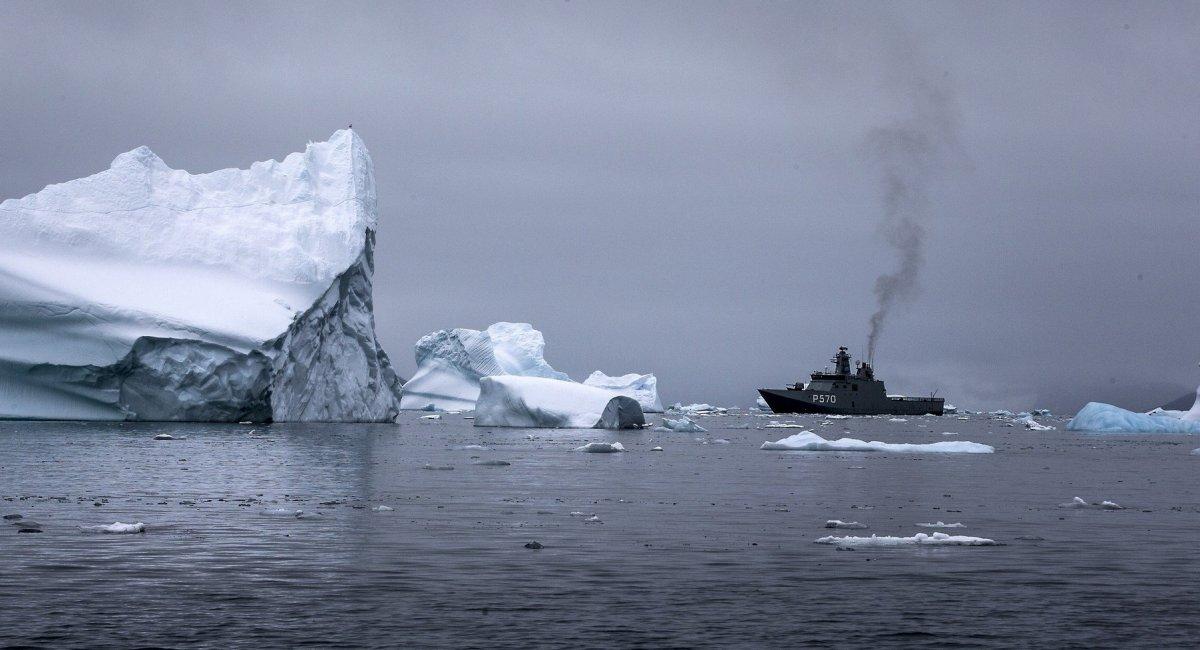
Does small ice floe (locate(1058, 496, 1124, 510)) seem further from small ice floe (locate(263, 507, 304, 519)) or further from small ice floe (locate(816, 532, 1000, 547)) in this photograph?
small ice floe (locate(263, 507, 304, 519))

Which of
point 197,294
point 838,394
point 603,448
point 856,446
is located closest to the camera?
point 603,448

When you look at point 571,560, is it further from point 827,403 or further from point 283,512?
point 827,403

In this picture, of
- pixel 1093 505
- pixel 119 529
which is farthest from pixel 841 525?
pixel 119 529

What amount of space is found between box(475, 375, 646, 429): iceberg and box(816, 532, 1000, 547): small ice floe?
34.8 m

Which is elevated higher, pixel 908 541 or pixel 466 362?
pixel 466 362

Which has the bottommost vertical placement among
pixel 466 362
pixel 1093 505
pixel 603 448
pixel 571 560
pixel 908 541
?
pixel 571 560

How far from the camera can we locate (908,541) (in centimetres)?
1402

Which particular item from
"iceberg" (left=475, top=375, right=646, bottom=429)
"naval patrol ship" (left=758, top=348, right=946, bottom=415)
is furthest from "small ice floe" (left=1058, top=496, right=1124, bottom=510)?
"naval patrol ship" (left=758, top=348, right=946, bottom=415)

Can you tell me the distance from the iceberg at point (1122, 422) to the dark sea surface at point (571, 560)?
3808cm

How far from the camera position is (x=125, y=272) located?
44.6 m

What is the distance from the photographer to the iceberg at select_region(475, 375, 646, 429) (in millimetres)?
50062

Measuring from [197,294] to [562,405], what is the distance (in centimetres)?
1487

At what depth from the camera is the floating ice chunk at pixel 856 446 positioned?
3591 cm

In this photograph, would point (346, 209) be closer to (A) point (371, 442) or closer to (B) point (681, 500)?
(A) point (371, 442)
